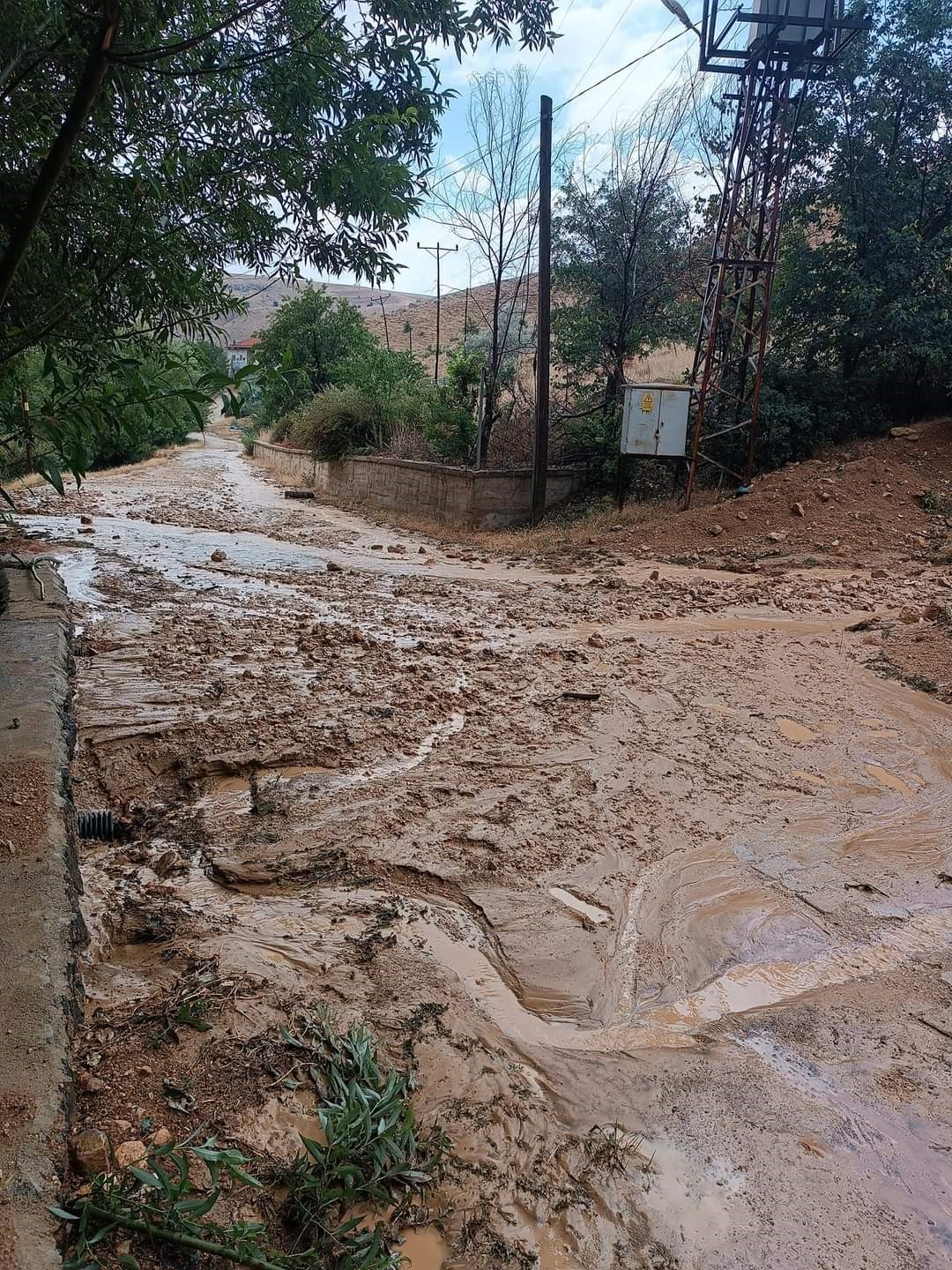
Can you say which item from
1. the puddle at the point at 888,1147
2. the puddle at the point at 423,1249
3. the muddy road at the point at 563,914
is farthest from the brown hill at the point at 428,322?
the puddle at the point at 423,1249

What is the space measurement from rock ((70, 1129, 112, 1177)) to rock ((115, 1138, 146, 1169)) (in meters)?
0.02

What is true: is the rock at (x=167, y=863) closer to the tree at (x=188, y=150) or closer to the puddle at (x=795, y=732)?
the tree at (x=188, y=150)

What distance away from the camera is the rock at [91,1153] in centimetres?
194

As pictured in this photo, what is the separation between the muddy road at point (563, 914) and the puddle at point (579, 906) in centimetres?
1

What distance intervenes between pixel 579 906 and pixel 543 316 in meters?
12.1

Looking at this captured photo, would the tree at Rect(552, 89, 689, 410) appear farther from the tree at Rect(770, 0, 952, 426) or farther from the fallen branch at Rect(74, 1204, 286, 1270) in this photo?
the fallen branch at Rect(74, 1204, 286, 1270)

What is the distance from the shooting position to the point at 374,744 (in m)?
5.00

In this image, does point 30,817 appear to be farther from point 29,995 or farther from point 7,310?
point 7,310

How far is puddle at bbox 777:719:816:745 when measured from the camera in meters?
5.30

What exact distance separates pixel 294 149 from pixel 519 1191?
3692 millimetres

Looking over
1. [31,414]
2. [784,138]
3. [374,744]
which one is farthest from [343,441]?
[31,414]

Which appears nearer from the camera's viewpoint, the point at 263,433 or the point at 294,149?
the point at 294,149

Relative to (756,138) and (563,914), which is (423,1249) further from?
(756,138)

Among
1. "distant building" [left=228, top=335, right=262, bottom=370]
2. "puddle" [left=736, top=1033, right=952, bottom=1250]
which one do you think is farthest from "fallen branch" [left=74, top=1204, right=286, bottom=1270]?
"distant building" [left=228, top=335, right=262, bottom=370]
